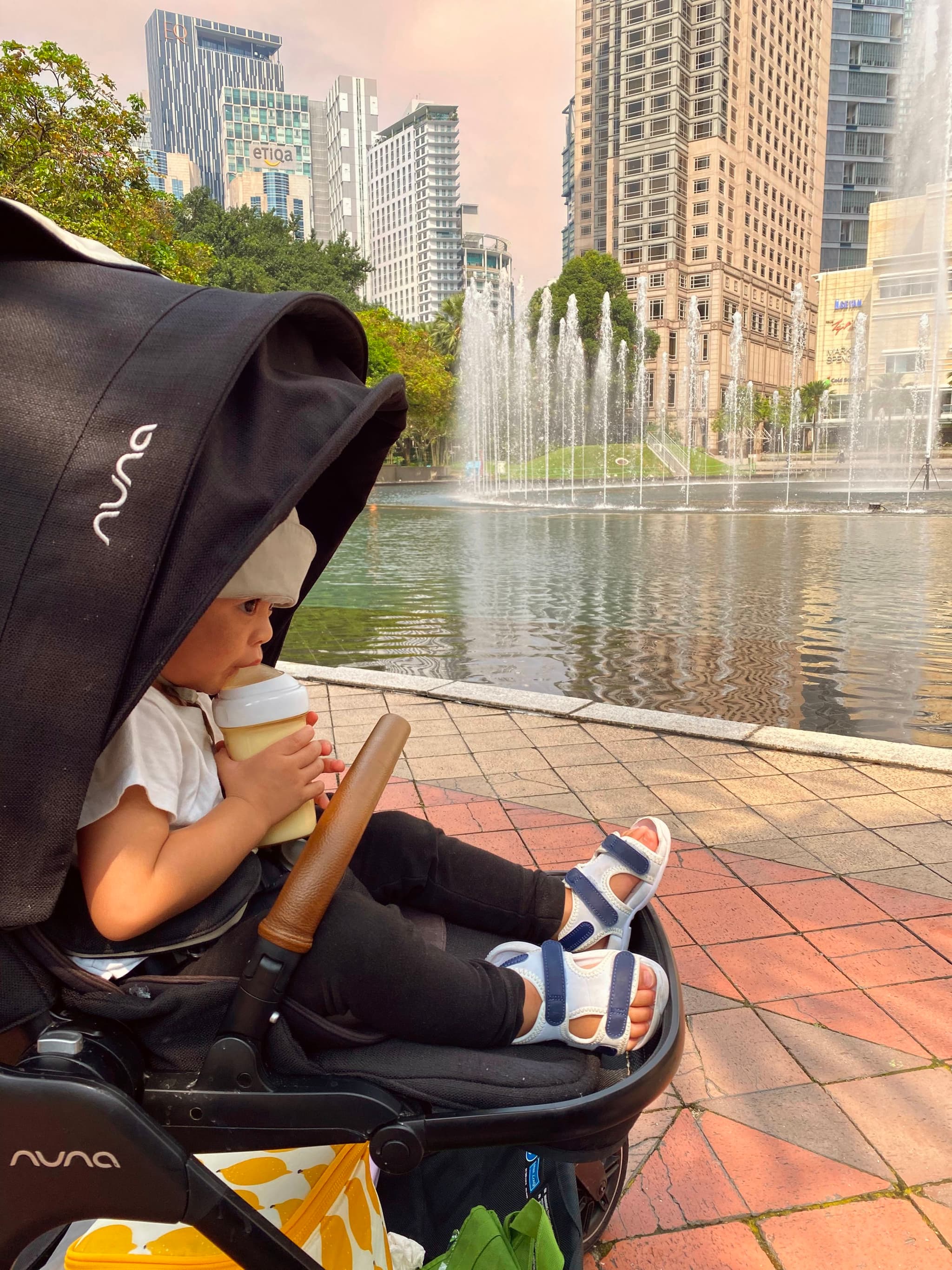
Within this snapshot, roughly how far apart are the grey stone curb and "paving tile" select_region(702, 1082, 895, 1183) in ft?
6.69

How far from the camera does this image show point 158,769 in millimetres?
1169

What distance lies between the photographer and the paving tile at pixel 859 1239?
1463 mm

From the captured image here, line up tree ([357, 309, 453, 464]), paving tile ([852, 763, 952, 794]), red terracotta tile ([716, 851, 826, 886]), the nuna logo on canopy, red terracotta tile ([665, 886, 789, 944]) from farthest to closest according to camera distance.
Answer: tree ([357, 309, 453, 464]), paving tile ([852, 763, 952, 794]), red terracotta tile ([716, 851, 826, 886]), red terracotta tile ([665, 886, 789, 944]), the nuna logo on canopy

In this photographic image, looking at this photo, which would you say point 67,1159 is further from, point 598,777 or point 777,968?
point 598,777

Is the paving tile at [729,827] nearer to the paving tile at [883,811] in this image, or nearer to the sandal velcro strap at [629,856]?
the paving tile at [883,811]

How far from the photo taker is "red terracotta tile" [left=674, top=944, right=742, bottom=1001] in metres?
2.19

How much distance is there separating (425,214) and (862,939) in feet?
500

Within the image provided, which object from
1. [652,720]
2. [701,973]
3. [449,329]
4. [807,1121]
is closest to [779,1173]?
[807,1121]

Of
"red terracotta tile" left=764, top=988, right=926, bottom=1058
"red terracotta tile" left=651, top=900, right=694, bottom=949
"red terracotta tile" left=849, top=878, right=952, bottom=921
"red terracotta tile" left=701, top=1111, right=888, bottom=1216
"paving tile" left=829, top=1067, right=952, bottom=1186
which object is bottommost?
"red terracotta tile" left=701, top=1111, right=888, bottom=1216

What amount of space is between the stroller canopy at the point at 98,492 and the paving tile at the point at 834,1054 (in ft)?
5.34

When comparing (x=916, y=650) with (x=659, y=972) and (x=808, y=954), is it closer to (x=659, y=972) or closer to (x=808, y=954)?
(x=808, y=954)

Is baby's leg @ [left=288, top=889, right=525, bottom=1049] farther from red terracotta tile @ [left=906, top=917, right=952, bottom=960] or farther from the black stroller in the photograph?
red terracotta tile @ [left=906, top=917, right=952, bottom=960]

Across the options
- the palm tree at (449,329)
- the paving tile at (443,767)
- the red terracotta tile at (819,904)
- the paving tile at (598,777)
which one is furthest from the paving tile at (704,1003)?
the palm tree at (449,329)

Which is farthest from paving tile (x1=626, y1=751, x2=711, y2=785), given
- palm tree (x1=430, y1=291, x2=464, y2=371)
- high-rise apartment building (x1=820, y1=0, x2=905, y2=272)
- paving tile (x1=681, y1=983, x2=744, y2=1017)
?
high-rise apartment building (x1=820, y1=0, x2=905, y2=272)
